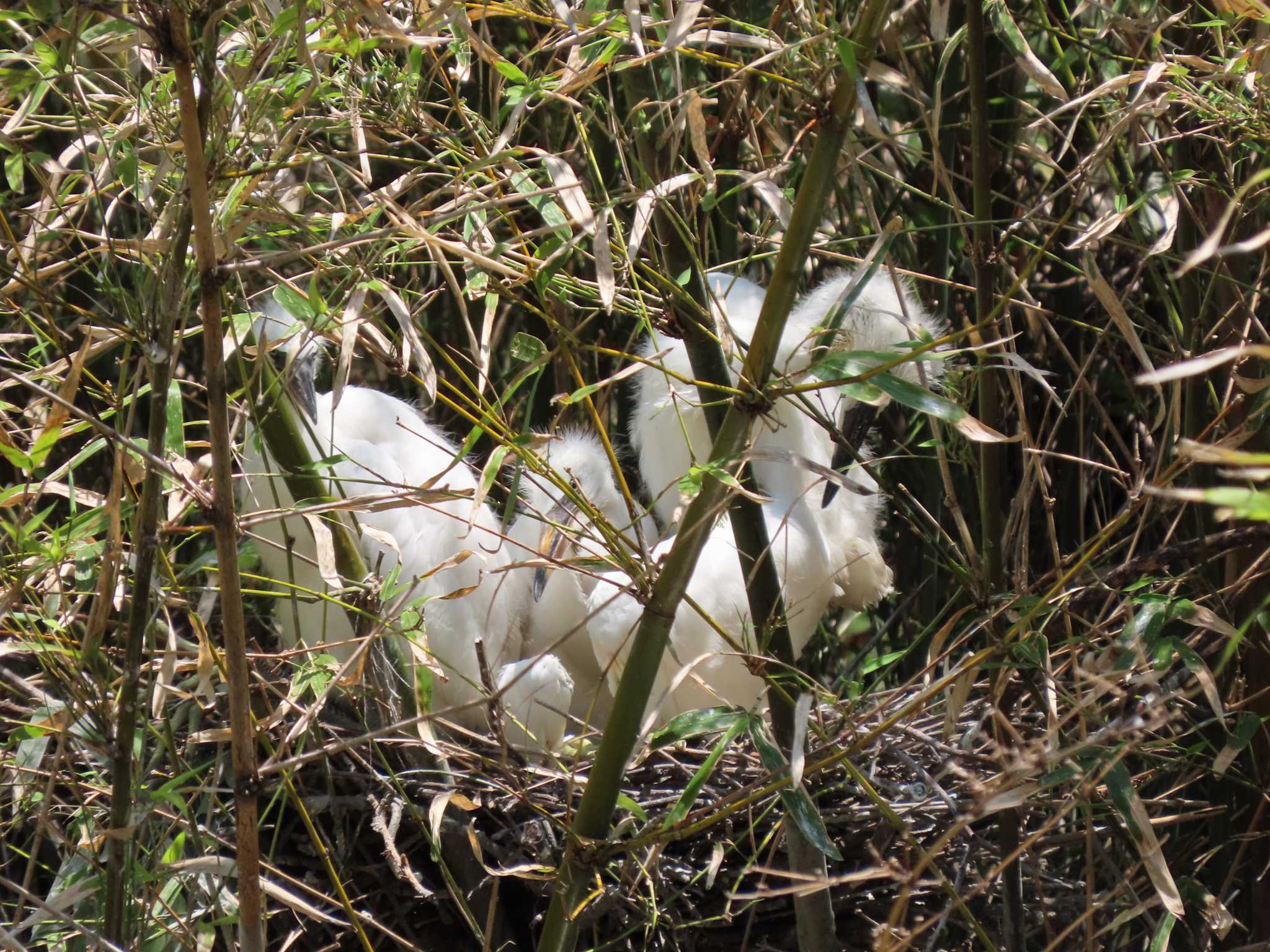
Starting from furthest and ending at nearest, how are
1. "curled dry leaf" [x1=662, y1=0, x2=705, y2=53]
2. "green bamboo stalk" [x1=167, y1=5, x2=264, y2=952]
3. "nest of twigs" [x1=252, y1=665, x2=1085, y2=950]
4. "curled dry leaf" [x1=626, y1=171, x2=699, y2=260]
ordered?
1. "nest of twigs" [x1=252, y1=665, x2=1085, y2=950]
2. "curled dry leaf" [x1=626, y1=171, x2=699, y2=260]
3. "curled dry leaf" [x1=662, y1=0, x2=705, y2=53]
4. "green bamboo stalk" [x1=167, y1=5, x2=264, y2=952]

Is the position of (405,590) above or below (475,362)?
below

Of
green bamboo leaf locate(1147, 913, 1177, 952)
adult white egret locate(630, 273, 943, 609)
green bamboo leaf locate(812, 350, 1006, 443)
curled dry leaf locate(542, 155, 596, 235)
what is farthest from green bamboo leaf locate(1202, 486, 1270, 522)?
adult white egret locate(630, 273, 943, 609)

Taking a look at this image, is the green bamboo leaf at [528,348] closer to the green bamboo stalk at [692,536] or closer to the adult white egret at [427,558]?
the green bamboo stalk at [692,536]

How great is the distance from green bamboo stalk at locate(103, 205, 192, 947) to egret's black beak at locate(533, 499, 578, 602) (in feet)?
1.82

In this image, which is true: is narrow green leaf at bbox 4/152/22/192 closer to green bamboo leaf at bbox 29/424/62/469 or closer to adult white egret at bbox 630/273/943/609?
green bamboo leaf at bbox 29/424/62/469

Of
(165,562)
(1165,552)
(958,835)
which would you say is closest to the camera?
(165,562)

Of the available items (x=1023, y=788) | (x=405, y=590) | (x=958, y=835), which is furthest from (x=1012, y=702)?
(x=405, y=590)

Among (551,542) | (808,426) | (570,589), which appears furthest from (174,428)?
(808,426)

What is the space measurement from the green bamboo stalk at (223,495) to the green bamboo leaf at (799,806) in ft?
1.23

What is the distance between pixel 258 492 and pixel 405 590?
119 centimetres

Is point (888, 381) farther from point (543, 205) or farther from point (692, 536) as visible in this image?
point (543, 205)

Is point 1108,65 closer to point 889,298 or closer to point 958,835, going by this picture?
point 889,298

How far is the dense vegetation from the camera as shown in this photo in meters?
0.83

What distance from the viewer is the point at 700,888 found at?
62.7 inches
